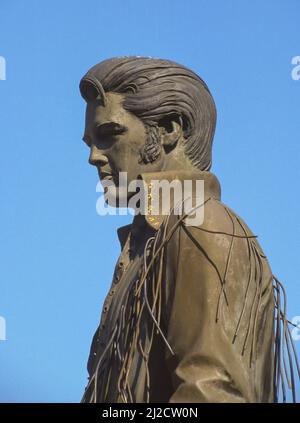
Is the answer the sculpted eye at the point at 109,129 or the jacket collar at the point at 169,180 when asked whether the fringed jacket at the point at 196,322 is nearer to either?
the jacket collar at the point at 169,180

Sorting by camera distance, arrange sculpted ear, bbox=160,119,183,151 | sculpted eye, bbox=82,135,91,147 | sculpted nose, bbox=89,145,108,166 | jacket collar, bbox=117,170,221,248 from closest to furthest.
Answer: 1. jacket collar, bbox=117,170,221,248
2. sculpted ear, bbox=160,119,183,151
3. sculpted nose, bbox=89,145,108,166
4. sculpted eye, bbox=82,135,91,147

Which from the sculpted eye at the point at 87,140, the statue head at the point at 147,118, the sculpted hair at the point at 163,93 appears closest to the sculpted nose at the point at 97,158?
the statue head at the point at 147,118

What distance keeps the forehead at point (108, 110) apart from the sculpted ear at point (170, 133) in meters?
0.23

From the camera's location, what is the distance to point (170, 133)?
1032 centimetres

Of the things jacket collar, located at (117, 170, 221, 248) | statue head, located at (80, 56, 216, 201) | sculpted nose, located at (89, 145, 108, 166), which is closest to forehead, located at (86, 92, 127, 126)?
statue head, located at (80, 56, 216, 201)

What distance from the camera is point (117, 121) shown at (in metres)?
10.4

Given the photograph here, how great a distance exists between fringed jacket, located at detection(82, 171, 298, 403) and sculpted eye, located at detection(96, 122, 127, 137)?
0.40 meters

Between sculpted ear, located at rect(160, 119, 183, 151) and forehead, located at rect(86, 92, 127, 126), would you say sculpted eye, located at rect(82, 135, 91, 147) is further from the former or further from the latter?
sculpted ear, located at rect(160, 119, 183, 151)

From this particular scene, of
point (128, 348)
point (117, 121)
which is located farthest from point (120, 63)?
point (128, 348)

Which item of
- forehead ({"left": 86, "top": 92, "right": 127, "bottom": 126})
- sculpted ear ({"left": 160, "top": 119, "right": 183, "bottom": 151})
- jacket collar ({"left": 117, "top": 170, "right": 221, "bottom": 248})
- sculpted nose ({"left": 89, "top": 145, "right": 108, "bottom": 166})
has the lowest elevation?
jacket collar ({"left": 117, "top": 170, "right": 221, "bottom": 248})

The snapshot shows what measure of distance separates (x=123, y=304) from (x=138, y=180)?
0.70 m

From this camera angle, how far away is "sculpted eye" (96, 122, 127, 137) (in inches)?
408

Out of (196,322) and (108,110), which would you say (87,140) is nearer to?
(108,110)
